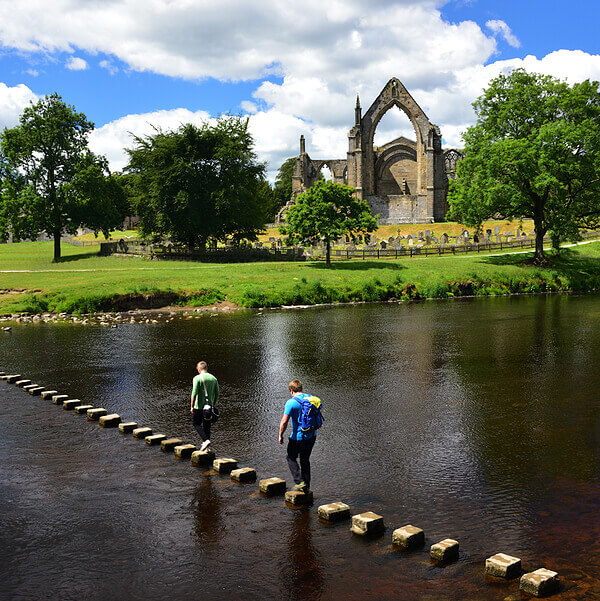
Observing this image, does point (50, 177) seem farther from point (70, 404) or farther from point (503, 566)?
point (503, 566)

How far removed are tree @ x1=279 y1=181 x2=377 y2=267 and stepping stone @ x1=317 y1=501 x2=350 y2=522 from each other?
46.8m

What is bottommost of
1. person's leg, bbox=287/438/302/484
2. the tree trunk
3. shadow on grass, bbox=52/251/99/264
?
person's leg, bbox=287/438/302/484

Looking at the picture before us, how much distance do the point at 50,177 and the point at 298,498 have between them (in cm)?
6232

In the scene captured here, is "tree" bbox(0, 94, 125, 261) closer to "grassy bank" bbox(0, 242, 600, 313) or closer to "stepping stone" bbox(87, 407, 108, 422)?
"grassy bank" bbox(0, 242, 600, 313)

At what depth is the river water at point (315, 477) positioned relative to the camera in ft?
25.8

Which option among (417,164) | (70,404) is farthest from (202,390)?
(417,164)

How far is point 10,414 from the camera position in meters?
15.9

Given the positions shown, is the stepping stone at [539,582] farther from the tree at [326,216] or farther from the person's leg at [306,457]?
the tree at [326,216]

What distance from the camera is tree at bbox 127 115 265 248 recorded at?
64688 mm

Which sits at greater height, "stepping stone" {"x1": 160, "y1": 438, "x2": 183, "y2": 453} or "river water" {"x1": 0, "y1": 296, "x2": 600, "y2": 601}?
"stepping stone" {"x1": 160, "y1": 438, "x2": 183, "y2": 453}

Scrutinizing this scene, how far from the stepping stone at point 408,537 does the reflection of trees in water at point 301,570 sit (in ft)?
3.65

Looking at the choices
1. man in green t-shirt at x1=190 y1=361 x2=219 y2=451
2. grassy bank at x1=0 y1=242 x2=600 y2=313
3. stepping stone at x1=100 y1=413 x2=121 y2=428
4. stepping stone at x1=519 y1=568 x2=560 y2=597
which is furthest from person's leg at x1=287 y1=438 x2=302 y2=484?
grassy bank at x1=0 y1=242 x2=600 y2=313

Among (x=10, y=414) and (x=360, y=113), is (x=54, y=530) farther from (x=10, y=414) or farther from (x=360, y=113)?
(x=360, y=113)

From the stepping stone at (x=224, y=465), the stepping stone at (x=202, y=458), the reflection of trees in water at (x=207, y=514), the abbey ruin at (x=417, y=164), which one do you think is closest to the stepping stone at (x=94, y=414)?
the stepping stone at (x=202, y=458)
